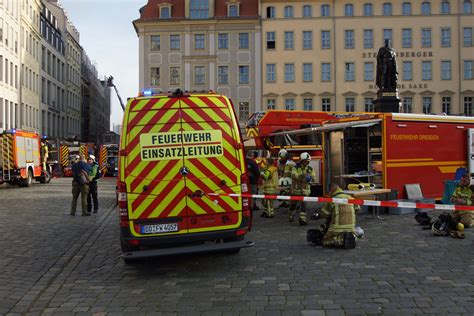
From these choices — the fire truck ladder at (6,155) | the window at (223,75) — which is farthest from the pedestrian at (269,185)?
the window at (223,75)

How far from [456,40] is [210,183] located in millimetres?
52035

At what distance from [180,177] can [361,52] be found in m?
49.2

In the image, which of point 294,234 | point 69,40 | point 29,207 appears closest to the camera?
point 294,234

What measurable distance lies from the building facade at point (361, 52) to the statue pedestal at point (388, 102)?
32255mm

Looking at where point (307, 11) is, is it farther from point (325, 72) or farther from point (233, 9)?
point (233, 9)

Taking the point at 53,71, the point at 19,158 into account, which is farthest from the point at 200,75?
the point at 19,158

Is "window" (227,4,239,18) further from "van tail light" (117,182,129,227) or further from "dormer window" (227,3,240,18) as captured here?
"van tail light" (117,182,129,227)

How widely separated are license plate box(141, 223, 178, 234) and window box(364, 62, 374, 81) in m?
49.1

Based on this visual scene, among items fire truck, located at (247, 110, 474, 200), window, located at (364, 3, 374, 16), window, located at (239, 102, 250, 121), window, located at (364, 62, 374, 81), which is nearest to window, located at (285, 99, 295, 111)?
window, located at (239, 102, 250, 121)

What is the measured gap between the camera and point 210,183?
729 cm

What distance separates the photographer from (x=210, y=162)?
7.34 meters

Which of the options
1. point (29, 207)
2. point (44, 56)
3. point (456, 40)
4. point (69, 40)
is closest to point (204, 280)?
point (29, 207)

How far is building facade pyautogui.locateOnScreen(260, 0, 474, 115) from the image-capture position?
53.1 metres

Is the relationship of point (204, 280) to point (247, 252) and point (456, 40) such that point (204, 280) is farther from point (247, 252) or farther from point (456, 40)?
point (456, 40)
